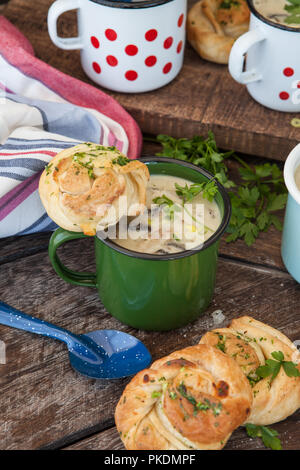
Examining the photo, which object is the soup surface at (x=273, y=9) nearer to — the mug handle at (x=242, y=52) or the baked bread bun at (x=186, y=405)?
the mug handle at (x=242, y=52)

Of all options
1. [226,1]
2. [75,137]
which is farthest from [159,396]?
[226,1]

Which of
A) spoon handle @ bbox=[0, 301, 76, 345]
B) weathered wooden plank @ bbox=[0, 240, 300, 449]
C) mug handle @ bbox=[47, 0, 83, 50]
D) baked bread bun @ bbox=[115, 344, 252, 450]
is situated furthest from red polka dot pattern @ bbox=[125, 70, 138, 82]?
baked bread bun @ bbox=[115, 344, 252, 450]

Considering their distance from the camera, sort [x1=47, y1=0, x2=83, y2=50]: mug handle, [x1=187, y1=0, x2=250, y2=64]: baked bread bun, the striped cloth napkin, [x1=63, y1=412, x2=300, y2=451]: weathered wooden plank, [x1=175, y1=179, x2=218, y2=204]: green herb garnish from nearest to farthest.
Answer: [x1=63, y1=412, x2=300, y2=451]: weathered wooden plank, [x1=175, y1=179, x2=218, y2=204]: green herb garnish, the striped cloth napkin, [x1=47, y1=0, x2=83, y2=50]: mug handle, [x1=187, y1=0, x2=250, y2=64]: baked bread bun

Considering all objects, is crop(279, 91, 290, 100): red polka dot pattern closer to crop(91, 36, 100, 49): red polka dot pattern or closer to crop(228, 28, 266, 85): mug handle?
crop(228, 28, 266, 85): mug handle

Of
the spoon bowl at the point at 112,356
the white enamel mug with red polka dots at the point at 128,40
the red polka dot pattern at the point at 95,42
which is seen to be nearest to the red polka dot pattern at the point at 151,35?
the white enamel mug with red polka dots at the point at 128,40
